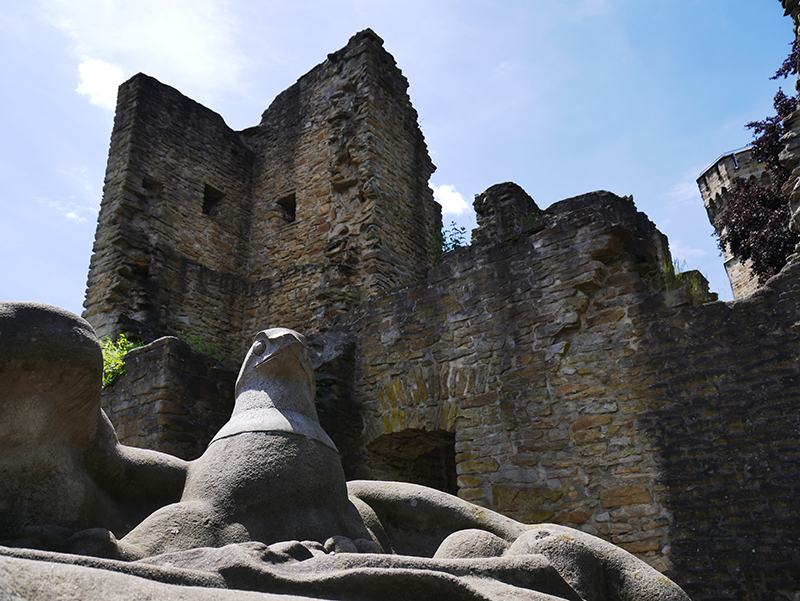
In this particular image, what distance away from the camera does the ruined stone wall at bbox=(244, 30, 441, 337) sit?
10.4 meters

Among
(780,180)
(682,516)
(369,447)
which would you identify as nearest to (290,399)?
(682,516)

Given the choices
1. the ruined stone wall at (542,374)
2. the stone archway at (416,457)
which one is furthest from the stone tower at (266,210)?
the ruined stone wall at (542,374)

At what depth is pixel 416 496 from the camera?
2.35 meters

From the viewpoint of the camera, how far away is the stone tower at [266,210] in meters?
10.3

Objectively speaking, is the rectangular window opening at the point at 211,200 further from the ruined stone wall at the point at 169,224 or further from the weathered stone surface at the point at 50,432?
the weathered stone surface at the point at 50,432

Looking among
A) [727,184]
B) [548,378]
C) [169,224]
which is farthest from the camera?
[727,184]

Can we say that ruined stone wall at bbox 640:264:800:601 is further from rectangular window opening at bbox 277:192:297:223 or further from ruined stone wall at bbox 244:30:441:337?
rectangular window opening at bbox 277:192:297:223

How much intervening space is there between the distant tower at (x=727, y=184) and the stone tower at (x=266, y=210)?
45.7 ft

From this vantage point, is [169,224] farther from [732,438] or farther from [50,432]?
[50,432]

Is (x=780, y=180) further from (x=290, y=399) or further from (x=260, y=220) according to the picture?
(x=290, y=399)

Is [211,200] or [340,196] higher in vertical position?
[211,200]

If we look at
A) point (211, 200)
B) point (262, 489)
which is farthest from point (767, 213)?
point (262, 489)

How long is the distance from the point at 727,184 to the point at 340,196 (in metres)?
17.9

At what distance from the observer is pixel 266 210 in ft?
42.0
